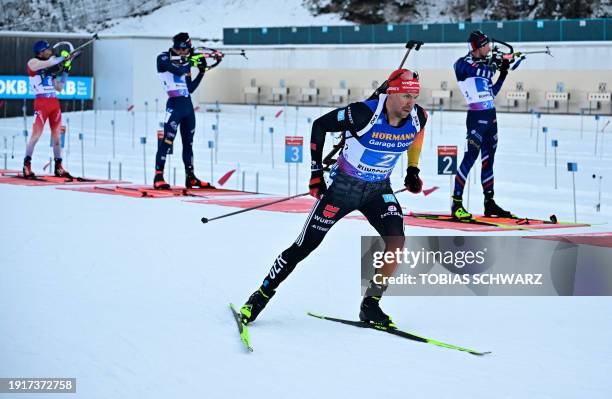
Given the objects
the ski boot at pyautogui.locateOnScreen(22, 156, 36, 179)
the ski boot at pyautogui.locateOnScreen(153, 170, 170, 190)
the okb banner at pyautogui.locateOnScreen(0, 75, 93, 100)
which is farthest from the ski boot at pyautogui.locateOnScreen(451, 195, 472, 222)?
the okb banner at pyautogui.locateOnScreen(0, 75, 93, 100)

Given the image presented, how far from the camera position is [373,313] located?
708 cm

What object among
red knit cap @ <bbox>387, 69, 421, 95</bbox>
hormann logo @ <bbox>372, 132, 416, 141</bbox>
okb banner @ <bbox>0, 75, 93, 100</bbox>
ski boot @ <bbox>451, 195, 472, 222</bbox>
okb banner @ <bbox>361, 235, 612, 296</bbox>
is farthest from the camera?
okb banner @ <bbox>0, 75, 93, 100</bbox>

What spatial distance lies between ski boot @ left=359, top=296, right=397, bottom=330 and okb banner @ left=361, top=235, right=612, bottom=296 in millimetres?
127

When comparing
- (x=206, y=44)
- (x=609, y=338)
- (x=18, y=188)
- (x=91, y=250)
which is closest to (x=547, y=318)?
(x=609, y=338)

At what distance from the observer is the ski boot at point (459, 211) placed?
39.9ft

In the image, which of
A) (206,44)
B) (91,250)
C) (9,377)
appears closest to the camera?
(9,377)

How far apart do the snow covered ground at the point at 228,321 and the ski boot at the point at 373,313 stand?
132 mm

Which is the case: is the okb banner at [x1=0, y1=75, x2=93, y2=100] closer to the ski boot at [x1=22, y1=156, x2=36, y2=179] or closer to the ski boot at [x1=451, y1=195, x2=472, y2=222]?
the ski boot at [x1=22, y1=156, x2=36, y2=179]

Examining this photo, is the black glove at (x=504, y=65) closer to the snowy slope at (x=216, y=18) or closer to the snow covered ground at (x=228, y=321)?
the snow covered ground at (x=228, y=321)

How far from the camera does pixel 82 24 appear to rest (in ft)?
221

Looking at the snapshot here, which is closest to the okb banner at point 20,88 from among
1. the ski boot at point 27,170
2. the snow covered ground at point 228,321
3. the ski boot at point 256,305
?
the ski boot at point 27,170

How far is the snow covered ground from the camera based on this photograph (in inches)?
228

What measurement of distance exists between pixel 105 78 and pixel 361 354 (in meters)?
32.3

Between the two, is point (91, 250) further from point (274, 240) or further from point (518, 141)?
point (518, 141)
